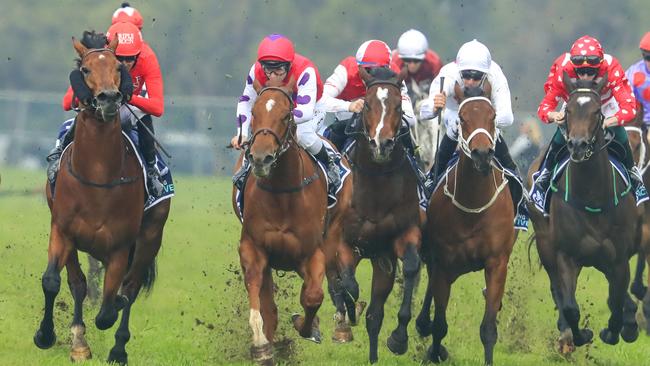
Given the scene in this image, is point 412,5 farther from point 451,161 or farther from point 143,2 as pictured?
point 451,161

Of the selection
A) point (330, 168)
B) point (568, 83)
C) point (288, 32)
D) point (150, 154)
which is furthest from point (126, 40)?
point (288, 32)

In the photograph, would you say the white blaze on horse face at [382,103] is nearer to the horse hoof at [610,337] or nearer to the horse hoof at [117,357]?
the horse hoof at [117,357]

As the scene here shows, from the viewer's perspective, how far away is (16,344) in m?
12.1

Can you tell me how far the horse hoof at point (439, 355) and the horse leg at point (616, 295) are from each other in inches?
50.3

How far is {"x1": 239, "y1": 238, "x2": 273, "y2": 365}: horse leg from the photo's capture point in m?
9.79

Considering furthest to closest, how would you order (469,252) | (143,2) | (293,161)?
(143,2)
(469,252)
(293,161)

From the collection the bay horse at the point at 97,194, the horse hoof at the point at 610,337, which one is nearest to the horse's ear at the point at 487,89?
the horse hoof at the point at 610,337

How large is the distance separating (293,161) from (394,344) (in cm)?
220

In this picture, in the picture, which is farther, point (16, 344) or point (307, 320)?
point (16, 344)

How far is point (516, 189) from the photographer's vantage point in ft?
40.1

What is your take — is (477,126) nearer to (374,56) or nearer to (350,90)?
(374,56)

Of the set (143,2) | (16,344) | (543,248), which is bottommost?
(16,344)

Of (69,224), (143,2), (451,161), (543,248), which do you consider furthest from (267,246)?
(143,2)

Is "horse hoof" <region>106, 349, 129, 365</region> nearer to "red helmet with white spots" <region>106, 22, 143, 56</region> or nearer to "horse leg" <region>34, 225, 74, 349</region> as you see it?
"horse leg" <region>34, 225, 74, 349</region>
